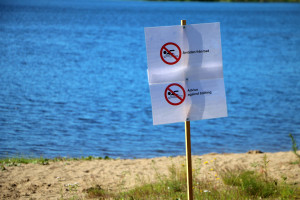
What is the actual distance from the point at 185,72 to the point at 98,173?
3977 mm

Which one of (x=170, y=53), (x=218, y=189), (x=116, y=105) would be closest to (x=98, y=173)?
(x=218, y=189)

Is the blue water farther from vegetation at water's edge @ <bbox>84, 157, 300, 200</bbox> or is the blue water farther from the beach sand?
vegetation at water's edge @ <bbox>84, 157, 300, 200</bbox>

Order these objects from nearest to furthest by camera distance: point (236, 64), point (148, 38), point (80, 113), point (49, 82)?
point (148, 38) → point (80, 113) → point (49, 82) → point (236, 64)

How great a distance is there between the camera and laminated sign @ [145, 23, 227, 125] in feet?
17.7

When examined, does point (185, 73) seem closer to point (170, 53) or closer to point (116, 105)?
point (170, 53)

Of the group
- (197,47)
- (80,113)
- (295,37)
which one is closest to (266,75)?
(80,113)

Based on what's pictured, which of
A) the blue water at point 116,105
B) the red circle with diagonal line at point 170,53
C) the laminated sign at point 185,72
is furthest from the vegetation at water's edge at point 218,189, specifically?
the blue water at point 116,105

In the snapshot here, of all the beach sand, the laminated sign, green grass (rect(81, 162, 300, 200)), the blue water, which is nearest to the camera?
the laminated sign

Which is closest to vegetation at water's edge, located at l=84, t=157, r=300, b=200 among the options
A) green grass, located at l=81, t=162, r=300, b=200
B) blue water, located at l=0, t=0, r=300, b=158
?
green grass, located at l=81, t=162, r=300, b=200

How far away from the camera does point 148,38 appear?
5.34 metres

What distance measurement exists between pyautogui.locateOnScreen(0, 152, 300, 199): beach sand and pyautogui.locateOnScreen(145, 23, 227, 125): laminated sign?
2029 mm

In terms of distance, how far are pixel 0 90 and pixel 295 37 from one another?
121 feet

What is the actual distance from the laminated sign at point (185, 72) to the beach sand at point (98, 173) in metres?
2.03

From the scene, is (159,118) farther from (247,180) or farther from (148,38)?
(247,180)
